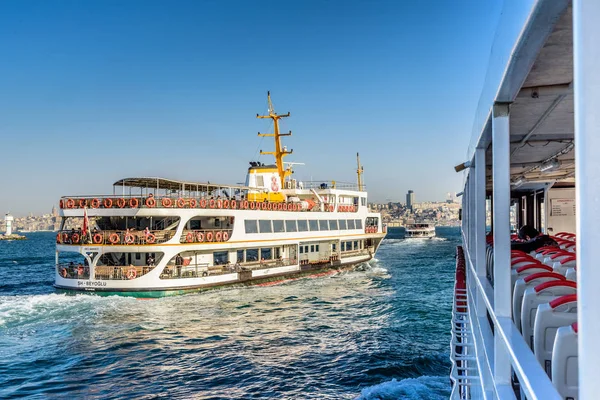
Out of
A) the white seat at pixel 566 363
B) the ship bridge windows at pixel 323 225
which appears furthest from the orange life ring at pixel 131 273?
the white seat at pixel 566 363

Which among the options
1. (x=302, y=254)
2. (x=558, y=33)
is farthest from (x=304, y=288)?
(x=558, y=33)

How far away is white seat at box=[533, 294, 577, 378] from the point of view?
10.3 feet

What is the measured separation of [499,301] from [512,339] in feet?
2.26

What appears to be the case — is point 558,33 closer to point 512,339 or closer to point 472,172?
point 512,339

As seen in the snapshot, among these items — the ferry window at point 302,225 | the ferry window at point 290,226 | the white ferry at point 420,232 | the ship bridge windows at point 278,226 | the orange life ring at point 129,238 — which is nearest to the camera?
the orange life ring at point 129,238

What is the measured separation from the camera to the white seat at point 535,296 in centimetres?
399

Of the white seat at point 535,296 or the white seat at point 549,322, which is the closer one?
the white seat at point 549,322

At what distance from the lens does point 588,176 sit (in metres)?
1.27

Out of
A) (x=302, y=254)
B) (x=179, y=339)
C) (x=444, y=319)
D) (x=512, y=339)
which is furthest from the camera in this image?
(x=302, y=254)

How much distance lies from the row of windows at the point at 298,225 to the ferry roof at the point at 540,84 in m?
22.2

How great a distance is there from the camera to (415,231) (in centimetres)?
10538

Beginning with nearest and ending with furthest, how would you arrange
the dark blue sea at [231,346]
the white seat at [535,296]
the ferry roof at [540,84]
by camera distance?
the ferry roof at [540,84]
the white seat at [535,296]
the dark blue sea at [231,346]

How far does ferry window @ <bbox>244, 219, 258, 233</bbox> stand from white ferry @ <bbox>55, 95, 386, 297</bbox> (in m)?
0.06

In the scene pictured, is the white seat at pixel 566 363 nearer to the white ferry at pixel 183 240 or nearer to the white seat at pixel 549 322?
the white seat at pixel 549 322
